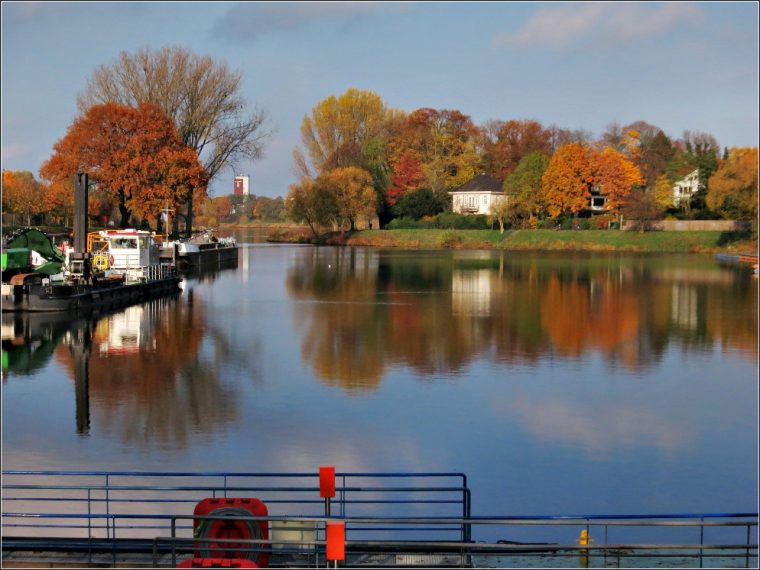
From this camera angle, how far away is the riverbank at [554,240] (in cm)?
8262

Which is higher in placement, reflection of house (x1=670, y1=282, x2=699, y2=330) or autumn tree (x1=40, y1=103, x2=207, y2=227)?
autumn tree (x1=40, y1=103, x2=207, y2=227)

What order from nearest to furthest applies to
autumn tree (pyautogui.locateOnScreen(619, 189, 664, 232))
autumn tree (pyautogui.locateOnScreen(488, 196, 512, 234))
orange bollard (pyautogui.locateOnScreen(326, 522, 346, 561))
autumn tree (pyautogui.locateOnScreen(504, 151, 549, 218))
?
orange bollard (pyautogui.locateOnScreen(326, 522, 346, 561))
autumn tree (pyautogui.locateOnScreen(619, 189, 664, 232))
autumn tree (pyautogui.locateOnScreen(488, 196, 512, 234))
autumn tree (pyautogui.locateOnScreen(504, 151, 549, 218))

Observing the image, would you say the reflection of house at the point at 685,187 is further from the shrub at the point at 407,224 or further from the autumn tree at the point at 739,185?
the shrub at the point at 407,224

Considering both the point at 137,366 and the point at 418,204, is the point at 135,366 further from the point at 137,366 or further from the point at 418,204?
the point at 418,204

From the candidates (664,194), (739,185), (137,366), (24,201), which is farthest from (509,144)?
(137,366)

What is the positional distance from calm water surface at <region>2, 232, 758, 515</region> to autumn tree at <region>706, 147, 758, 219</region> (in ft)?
119

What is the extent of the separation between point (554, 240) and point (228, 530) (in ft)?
269

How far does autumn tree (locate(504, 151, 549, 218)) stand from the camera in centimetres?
9344

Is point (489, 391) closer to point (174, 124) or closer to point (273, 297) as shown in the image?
point (273, 297)

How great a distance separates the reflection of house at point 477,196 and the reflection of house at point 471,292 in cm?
4273

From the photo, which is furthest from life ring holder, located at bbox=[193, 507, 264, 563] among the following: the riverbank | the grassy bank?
the riverbank

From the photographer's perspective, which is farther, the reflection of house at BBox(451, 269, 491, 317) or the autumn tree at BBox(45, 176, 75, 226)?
the autumn tree at BBox(45, 176, 75, 226)

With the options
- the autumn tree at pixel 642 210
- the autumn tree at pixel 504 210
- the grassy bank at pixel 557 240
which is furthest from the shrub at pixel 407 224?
the autumn tree at pixel 642 210

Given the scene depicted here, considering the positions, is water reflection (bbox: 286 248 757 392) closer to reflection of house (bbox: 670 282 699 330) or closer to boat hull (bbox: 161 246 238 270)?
reflection of house (bbox: 670 282 699 330)
